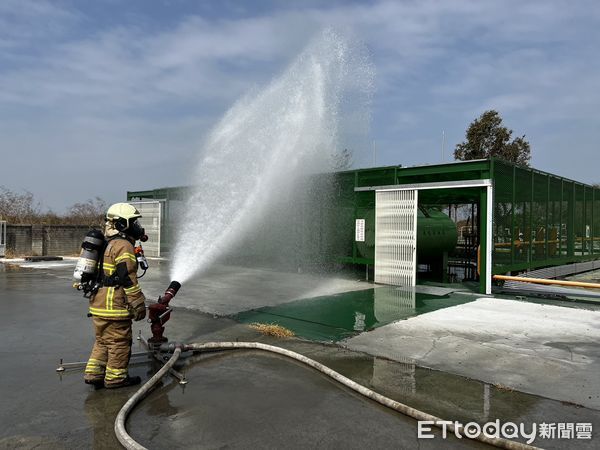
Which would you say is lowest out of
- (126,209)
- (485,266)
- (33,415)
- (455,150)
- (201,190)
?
(33,415)

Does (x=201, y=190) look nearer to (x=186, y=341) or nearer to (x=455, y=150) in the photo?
(x=186, y=341)

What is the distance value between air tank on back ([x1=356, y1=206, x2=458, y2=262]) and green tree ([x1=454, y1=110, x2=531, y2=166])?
15.9 meters

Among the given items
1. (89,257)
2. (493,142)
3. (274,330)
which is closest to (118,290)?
(89,257)

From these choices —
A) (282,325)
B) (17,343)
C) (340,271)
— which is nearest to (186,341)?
(282,325)

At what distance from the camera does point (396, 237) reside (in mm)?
12609

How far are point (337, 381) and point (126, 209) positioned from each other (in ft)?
9.73

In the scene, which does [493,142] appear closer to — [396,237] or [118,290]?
[396,237]

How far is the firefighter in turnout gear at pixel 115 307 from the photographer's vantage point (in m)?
4.56

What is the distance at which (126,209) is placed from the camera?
16.0 ft

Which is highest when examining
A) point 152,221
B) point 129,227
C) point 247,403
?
point 152,221

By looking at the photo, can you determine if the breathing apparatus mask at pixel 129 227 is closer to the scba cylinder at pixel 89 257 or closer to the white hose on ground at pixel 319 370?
the scba cylinder at pixel 89 257

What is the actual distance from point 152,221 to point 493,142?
71.1ft

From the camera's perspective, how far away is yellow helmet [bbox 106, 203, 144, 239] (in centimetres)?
475

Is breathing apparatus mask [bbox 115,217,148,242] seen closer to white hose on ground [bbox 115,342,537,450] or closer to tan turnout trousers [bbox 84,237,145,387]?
tan turnout trousers [bbox 84,237,145,387]
